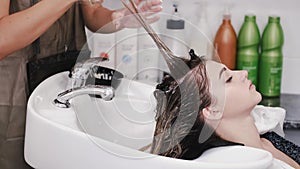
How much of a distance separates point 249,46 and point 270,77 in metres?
0.16

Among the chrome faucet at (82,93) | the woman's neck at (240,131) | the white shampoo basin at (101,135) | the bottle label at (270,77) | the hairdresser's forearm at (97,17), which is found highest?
the hairdresser's forearm at (97,17)

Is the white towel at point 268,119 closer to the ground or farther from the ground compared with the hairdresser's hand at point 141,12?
closer to the ground

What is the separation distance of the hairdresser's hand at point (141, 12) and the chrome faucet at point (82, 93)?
269mm

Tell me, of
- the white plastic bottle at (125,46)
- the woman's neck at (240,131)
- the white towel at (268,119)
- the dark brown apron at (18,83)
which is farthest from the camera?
the white plastic bottle at (125,46)

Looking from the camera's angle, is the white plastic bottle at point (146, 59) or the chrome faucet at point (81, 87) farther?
the white plastic bottle at point (146, 59)

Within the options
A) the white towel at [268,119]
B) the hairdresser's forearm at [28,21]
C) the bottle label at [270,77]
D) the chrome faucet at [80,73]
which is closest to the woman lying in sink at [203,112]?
the white towel at [268,119]

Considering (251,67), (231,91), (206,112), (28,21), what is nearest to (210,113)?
(206,112)

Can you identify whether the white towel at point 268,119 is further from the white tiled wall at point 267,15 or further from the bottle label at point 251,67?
the white tiled wall at point 267,15

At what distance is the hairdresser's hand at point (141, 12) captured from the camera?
1.67 meters

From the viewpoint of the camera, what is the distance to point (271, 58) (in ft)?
8.06

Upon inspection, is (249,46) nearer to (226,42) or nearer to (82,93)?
(226,42)

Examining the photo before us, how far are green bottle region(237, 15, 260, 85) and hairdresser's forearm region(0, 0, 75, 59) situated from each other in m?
1.11

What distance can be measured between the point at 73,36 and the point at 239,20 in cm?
96

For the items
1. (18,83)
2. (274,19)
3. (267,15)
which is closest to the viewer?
(18,83)
